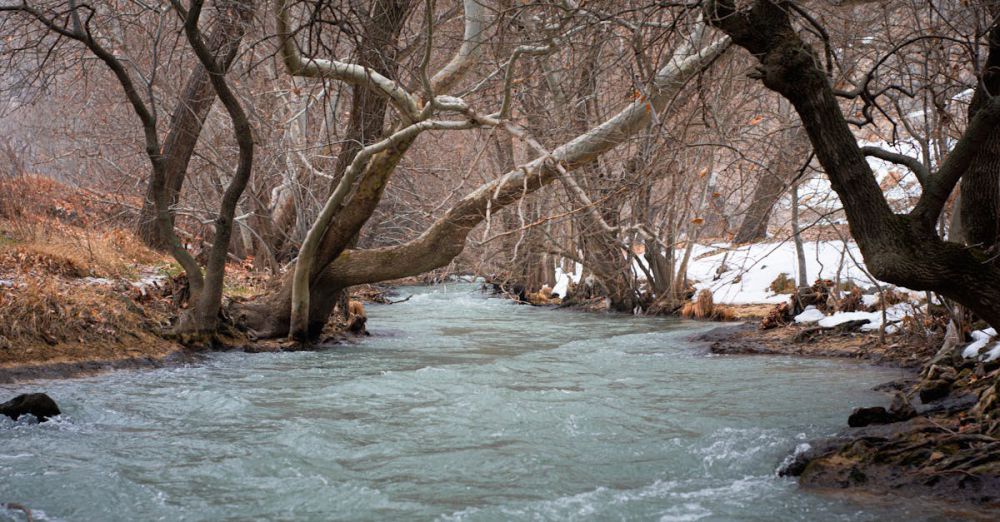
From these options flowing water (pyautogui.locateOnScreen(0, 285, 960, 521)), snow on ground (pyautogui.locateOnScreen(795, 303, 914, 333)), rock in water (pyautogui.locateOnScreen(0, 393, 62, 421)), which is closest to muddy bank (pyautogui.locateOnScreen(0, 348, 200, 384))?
flowing water (pyautogui.locateOnScreen(0, 285, 960, 521))

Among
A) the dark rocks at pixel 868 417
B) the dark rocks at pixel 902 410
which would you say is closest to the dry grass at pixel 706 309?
the dark rocks at pixel 868 417

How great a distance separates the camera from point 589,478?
15.7 ft

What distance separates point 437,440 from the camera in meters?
5.71

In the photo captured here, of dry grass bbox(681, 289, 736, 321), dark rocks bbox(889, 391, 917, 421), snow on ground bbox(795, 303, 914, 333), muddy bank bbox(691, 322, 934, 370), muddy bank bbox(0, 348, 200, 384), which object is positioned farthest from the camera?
dry grass bbox(681, 289, 736, 321)

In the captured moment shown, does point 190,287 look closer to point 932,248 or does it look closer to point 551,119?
point 551,119

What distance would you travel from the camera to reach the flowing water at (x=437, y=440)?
4.23 meters

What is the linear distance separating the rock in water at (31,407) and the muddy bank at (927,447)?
5127 millimetres

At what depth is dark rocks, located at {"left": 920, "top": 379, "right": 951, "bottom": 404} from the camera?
6000 mm

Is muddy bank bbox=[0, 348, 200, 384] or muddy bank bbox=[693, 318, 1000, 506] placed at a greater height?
muddy bank bbox=[693, 318, 1000, 506]

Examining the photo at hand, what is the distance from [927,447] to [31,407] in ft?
19.4

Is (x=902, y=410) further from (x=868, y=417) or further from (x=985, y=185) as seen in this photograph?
(x=985, y=185)

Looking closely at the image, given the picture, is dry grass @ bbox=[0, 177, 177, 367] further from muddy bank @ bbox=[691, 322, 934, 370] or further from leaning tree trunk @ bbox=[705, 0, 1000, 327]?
muddy bank @ bbox=[691, 322, 934, 370]

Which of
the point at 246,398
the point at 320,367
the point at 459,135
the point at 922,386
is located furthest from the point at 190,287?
the point at 459,135

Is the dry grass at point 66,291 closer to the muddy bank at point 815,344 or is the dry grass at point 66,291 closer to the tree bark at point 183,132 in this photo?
the tree bark at point 183,132
